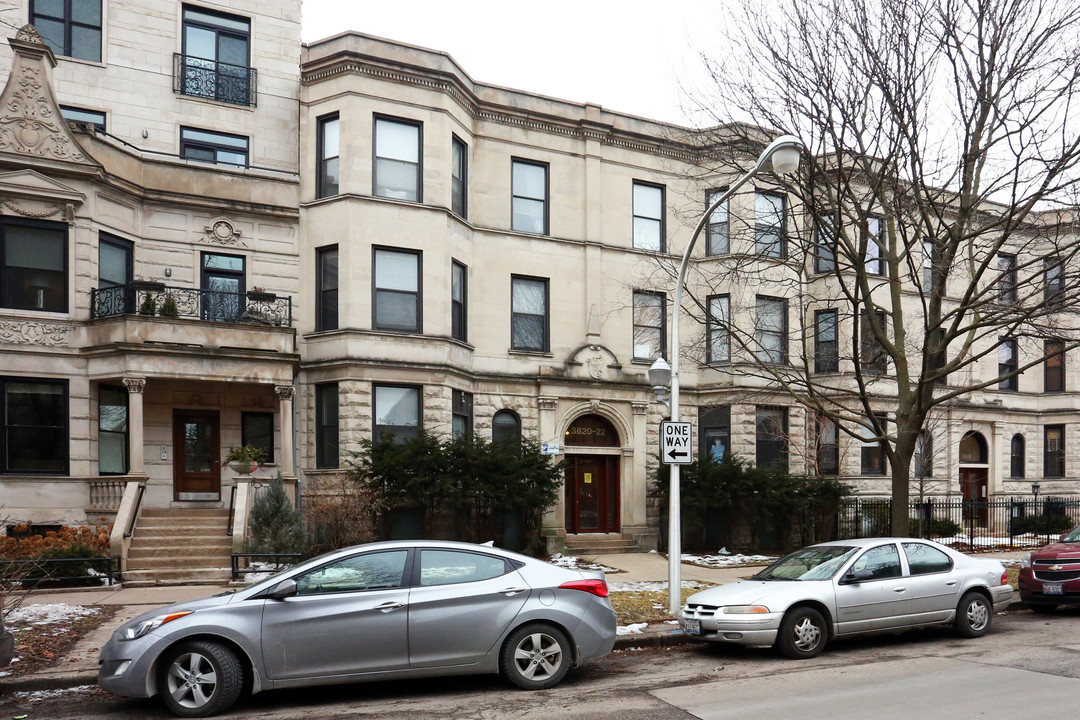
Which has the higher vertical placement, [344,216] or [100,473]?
[344,216]

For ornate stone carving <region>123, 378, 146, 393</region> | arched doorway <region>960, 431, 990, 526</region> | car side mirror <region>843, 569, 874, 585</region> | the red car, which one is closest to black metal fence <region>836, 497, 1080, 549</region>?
arched doorway <region>960, 431, 990, 526</region>

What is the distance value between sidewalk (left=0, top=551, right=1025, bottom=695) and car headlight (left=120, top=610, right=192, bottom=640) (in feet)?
5.58

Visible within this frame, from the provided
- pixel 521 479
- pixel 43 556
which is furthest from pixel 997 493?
pixel 43 556

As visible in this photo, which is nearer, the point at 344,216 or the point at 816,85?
the point at 816,85

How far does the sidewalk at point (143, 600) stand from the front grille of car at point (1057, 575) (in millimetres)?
5348

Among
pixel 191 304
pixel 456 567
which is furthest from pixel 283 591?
pixel 191 304

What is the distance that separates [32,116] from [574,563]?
48.8 ft

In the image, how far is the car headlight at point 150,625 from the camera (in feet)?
26.3

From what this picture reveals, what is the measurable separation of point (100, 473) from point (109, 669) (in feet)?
39.6

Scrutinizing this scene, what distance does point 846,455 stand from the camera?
2658 centimetres

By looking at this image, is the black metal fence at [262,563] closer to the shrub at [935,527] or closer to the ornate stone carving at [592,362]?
the ornate stone carving at [592,362]

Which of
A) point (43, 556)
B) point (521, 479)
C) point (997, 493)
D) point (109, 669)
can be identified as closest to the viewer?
point (109, 669)

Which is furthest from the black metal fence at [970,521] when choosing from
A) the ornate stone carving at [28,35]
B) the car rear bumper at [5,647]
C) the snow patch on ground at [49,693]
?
the ornate stone carving at [28,35]

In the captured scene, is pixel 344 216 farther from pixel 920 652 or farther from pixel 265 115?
pixel 920 652
